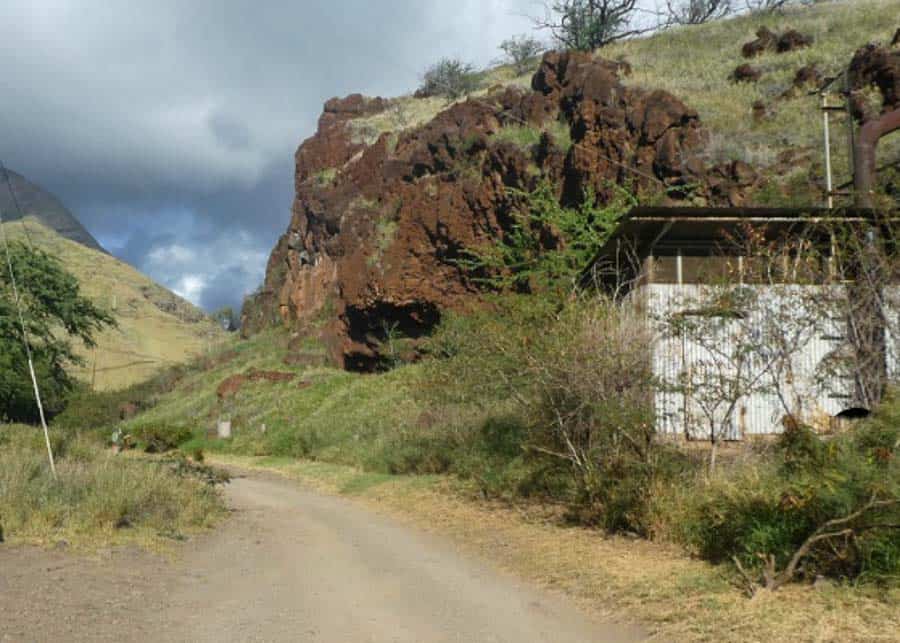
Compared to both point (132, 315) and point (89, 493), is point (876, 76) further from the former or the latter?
point (132, 315)

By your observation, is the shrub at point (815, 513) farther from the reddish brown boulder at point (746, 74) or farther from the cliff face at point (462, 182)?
the reddish brown boulder at point (746, 74)

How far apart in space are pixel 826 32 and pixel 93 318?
41701 millimetres

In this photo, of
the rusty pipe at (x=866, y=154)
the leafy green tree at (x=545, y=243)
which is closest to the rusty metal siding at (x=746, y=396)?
the rusty pipe at (x=866, y=154)

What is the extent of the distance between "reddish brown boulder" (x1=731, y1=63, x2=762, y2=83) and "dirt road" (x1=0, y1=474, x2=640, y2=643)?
35.3 meters

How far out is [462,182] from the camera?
132 feet

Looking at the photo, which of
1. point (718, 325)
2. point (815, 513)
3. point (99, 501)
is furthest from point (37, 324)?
point (815, 513)

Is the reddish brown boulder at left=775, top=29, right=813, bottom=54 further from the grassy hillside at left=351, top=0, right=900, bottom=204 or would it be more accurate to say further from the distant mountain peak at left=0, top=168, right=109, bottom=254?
the distant mountain peak at left=0, top=168, right=109, bottom=254

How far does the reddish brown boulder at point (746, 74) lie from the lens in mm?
41275

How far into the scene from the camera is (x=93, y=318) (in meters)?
41.0

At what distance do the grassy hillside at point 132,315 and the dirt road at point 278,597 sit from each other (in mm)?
78789

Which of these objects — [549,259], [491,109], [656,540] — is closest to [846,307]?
[656,540]

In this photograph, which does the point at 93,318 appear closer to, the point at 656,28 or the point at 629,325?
the point at 629,325

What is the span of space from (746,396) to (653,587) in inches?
229

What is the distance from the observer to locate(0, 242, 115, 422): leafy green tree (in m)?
32.5
